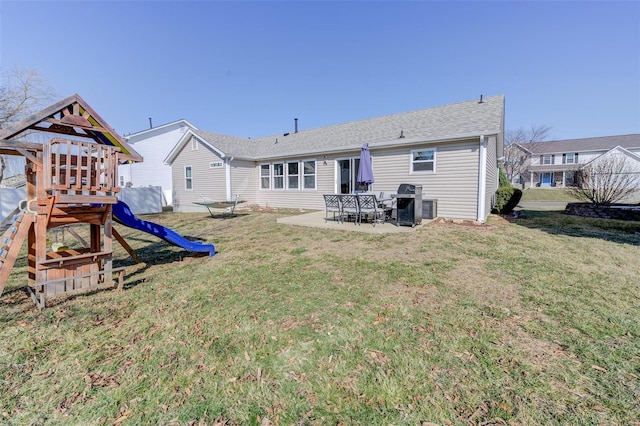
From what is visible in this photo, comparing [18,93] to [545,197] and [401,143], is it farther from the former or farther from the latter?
[545,197]

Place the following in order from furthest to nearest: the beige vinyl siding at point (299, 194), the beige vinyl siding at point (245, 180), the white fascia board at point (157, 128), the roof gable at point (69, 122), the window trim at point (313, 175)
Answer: the white fascia board at point (157, 128), the beige vinyl siding at point (245, 180), the window trim at point (313, 175), the beige vinyl siding at point (299, 194), the roof gable at point (69, 122)

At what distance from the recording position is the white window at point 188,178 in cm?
1673

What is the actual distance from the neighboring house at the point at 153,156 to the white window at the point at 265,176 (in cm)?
1015

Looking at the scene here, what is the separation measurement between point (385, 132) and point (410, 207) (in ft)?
17.8

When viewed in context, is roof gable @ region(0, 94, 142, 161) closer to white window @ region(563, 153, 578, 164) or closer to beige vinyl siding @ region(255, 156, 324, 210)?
beige vinyl siding @ region(255, 156, 324, 210)

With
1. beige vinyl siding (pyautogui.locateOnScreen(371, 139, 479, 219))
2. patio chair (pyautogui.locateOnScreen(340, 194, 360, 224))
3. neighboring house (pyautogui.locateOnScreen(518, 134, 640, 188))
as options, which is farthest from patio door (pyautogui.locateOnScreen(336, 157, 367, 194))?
neighboring house (pyautogui.locateOnScreen(518, 134, 640, 188))

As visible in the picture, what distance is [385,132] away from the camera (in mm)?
12203

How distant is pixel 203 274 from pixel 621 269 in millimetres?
7086

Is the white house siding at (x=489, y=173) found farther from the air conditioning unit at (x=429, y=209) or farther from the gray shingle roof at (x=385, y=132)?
the air conditioning unit at (x=429, y=209)

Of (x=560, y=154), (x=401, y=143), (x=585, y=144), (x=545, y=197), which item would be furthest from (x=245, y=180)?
(x=585, y=144)

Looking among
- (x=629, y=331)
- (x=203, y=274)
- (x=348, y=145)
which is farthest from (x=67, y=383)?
(x=348, y=145)

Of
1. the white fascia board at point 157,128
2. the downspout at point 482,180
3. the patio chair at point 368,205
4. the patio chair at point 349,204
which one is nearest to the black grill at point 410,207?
the patio chair at point 368,205

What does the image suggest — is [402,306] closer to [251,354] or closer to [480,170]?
[251,354]

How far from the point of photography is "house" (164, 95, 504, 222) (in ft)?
31.3
